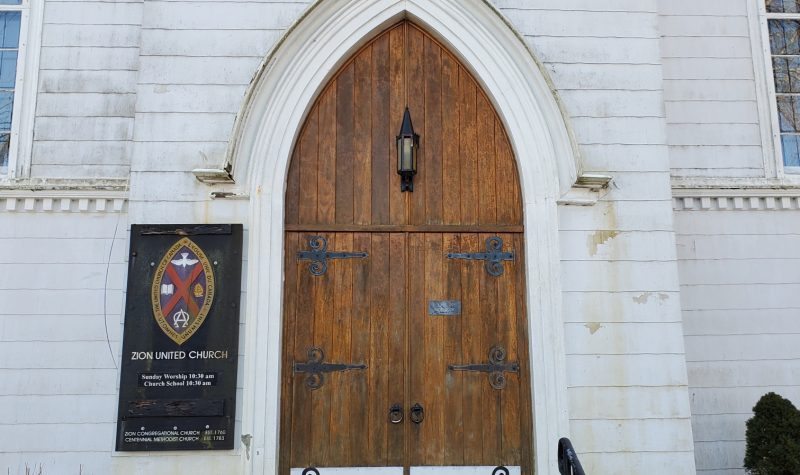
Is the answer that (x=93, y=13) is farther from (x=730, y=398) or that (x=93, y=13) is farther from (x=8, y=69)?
(x=730, y=398)

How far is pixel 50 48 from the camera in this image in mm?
5902

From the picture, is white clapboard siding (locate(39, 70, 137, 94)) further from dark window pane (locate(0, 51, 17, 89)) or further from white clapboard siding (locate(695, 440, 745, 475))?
white clapboard siding (locate(695, 440, 745, 475))

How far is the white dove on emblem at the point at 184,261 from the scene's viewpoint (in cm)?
489

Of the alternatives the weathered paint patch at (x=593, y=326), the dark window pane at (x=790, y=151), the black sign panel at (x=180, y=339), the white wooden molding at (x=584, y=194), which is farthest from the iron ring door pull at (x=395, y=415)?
the dark window pane at (x=790, y=151)

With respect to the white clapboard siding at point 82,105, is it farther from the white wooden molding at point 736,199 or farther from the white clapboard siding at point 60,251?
the white wooden molding at point 736,199

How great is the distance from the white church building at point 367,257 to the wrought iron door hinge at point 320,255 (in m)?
0.02

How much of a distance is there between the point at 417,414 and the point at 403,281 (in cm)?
100

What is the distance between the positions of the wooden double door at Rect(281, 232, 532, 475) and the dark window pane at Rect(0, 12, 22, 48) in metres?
3.36

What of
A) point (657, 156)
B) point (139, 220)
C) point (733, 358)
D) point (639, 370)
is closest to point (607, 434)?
point (639, 370)

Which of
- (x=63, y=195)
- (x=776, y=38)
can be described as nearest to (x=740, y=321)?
(x=776, y=38)

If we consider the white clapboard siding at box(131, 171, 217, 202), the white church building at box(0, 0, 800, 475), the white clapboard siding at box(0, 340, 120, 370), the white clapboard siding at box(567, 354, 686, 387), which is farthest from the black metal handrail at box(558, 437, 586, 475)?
the white clapboard siding at box(0, 340, 120, 370)

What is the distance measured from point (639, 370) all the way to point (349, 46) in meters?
3.34

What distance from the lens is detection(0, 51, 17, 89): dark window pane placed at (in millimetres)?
6035

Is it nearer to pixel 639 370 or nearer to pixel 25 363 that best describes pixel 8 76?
pixel 25 363
